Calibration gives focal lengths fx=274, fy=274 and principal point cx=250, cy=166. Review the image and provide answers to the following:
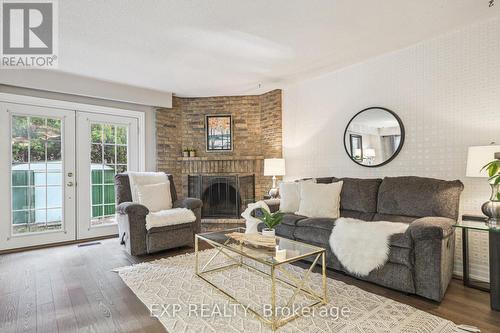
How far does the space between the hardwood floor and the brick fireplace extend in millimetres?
2113

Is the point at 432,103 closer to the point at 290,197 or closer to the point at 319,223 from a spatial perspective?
the point at 319,223

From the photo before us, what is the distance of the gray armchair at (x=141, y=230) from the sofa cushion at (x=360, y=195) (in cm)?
196

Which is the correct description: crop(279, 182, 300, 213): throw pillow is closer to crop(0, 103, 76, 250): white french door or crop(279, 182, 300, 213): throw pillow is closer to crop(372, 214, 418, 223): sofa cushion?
crop(372, 214, 418, 223): sofa cushion

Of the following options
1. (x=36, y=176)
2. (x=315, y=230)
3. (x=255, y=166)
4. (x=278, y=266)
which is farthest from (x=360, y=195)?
(x=36, y=176)

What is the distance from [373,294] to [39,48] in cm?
421

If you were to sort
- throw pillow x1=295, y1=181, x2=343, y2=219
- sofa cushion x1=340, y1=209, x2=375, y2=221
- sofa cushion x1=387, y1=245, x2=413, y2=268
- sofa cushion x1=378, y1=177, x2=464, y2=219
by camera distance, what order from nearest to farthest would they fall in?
sofa cushion x1=387, y1=245, x2=413, y2=268 < sofa cushion x1=378, y1=177, x2=464, y2=219 < sofa cushion x1=340, y1=209, x2=375, y2=221 < throw pillow x1=295, y1=181, x2=343, y2=219

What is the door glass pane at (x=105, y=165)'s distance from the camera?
14.4ft

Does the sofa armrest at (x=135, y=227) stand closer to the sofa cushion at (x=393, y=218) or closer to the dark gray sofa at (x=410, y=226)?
the dark gray sofa at (x=410, y=226)

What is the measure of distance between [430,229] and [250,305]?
149 centimetres

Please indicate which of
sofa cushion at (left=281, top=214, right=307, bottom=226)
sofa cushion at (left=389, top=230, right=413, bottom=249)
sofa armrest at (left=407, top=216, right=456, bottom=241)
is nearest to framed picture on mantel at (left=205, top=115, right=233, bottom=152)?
sofa cushion at (left=281, top=214, right=307, bottom=226)

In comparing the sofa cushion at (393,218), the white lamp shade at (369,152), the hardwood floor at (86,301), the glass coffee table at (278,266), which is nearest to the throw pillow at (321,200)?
the sofa cushion at (393,218)

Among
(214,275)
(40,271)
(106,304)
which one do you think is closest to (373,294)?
(214,275)

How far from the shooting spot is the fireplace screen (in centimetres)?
498

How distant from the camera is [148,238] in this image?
10.8 ft
